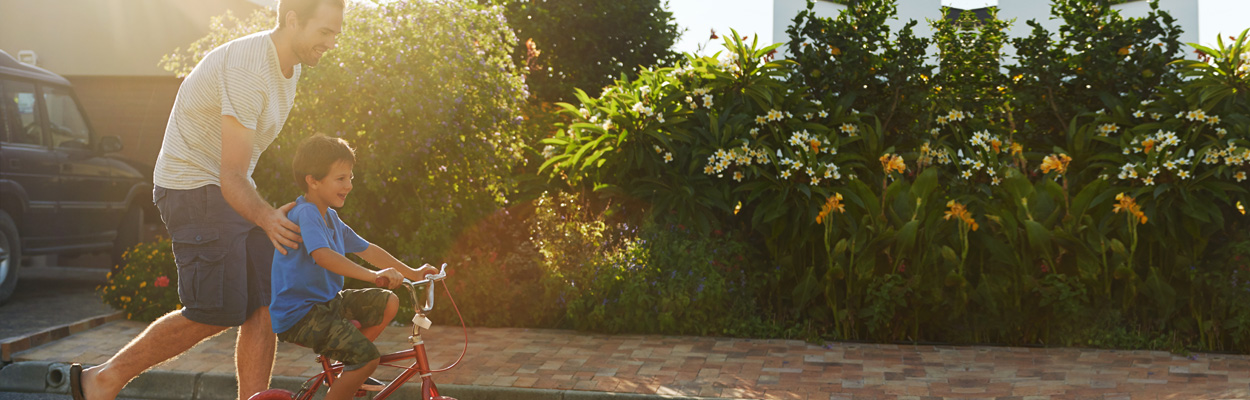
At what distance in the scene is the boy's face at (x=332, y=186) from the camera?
3.54 metres

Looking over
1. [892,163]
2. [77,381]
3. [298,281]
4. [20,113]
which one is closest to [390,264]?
[298,281]

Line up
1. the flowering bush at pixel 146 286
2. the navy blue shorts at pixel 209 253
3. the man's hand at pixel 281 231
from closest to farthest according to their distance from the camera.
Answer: the man's hand at pixel 281 231, the navy blue shorts at pixel 209 253, the flowering bush at pixel 146 286

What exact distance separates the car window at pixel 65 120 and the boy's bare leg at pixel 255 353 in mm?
6454

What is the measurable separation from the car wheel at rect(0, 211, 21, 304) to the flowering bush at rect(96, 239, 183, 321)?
3.12 feet

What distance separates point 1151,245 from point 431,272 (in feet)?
18.1

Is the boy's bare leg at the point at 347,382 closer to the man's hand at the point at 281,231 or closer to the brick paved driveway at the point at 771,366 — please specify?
the man's hand at the point at 281,231

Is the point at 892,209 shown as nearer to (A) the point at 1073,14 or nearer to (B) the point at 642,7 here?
(A) the point at 1073,14

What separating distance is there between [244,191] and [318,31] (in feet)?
2.14

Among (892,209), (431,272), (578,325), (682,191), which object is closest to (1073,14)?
(892,209)

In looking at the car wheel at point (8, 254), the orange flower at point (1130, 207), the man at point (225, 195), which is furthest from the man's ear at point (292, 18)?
the car wheel at point (8, 254)

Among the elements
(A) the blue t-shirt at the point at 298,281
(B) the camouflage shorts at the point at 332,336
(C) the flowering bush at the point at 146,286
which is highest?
(A) the blue t-shirt at the point at 298,281

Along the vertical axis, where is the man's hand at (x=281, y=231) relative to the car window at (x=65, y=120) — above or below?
below

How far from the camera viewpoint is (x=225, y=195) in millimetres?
3549

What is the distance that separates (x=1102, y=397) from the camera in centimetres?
524
